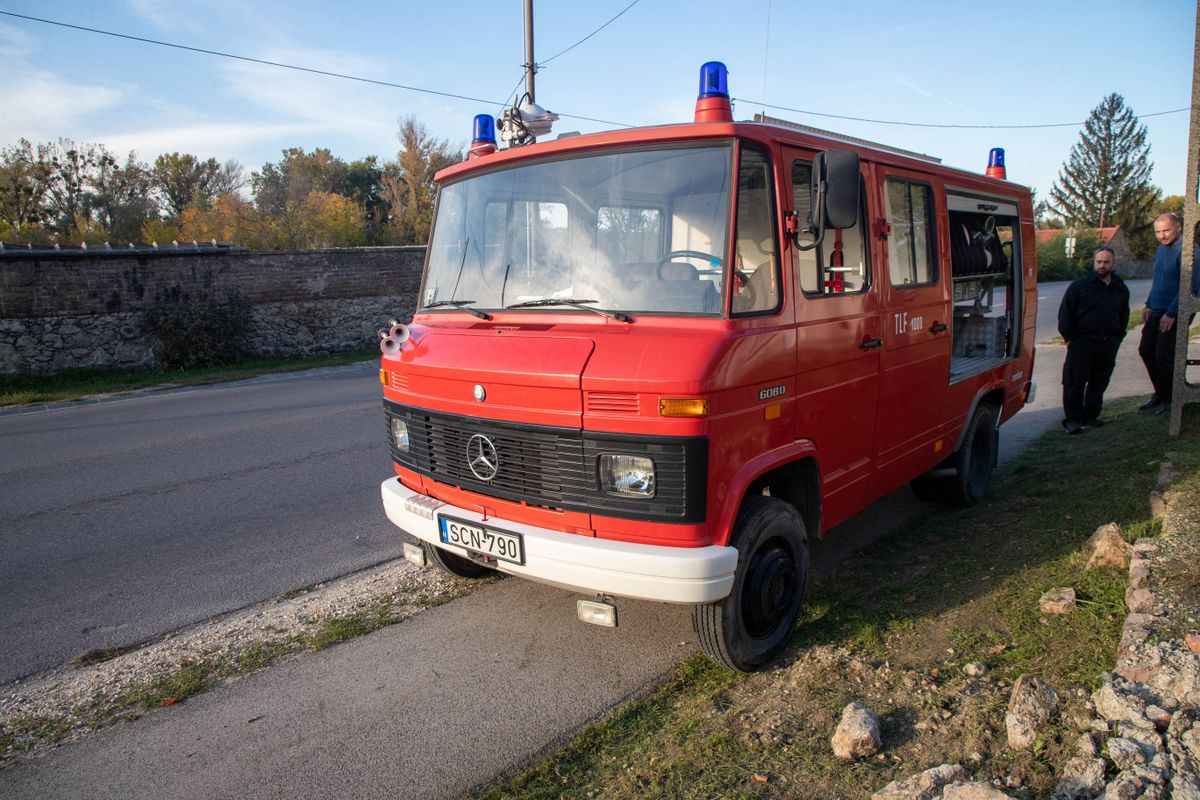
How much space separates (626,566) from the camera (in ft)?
10.7

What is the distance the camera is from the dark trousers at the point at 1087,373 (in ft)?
26.6

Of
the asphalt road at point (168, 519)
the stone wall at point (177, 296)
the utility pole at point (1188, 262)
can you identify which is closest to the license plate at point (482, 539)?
the asphalt road at point (168, 519)

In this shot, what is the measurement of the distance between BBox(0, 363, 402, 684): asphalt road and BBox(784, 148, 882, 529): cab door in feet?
9.91

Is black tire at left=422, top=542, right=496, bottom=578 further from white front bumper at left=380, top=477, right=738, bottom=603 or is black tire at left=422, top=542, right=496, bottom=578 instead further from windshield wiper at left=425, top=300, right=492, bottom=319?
windshield wiper at left=425, top=300, right=492, bottom=319

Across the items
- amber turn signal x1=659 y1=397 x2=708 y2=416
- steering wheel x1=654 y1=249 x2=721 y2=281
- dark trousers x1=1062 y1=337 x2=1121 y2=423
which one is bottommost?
dark trousers x1=1062 y1=337 x2=1121 y2=423

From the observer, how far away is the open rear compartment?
6426 mm

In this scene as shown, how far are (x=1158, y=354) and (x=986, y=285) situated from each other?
8.69 ft

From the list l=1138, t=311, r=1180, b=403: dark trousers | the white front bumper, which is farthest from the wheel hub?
l=1138, t=311, r=1180, b=403: dark trousers

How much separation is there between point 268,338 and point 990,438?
612 inches

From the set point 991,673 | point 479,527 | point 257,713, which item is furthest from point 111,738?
point 991,673

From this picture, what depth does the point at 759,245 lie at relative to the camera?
3646mm

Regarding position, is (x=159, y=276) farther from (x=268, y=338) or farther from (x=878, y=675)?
(x=878, y=675)

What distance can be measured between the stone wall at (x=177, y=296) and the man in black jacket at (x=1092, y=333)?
1538 centimetres

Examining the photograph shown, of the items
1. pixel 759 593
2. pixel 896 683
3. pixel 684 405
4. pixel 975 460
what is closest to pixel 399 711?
pixel 759 593
